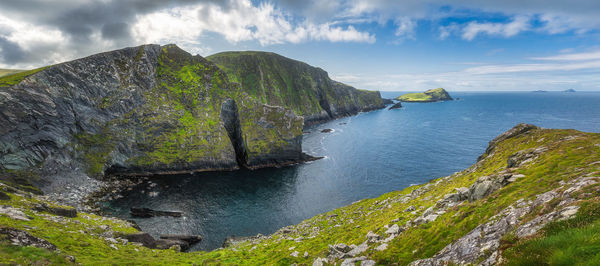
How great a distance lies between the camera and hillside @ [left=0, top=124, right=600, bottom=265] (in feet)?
30.3

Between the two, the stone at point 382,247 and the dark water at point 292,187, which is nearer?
the stone at point 382,247

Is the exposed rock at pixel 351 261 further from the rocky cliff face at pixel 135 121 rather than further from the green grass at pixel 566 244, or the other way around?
the rocky cliff face at pixel 135 121

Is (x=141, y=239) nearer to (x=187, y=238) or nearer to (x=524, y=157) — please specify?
(x=187, y=238)

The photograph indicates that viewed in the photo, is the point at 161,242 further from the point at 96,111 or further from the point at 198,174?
the point at 96,111

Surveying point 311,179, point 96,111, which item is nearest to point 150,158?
point 96,111

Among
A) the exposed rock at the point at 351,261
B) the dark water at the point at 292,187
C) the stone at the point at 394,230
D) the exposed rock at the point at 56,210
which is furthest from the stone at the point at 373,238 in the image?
the exposed rock at the point at 56,210

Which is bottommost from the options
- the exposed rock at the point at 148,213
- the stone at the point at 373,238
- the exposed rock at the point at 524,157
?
the exposed rock at the point at 148,213

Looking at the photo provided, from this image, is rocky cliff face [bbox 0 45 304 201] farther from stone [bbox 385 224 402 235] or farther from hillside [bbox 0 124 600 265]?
stone [bbox 385 224 402 235]

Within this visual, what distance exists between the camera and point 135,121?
289 feet

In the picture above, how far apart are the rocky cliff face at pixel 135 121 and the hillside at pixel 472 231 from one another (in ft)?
140

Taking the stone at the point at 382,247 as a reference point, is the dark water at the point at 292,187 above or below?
below

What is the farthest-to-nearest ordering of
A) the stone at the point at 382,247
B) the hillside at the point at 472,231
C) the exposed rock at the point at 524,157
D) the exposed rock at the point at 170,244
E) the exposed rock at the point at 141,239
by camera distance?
the exposed rock at the point at 170,244 < the exposed rock at the point at 141,239 < the exposed rock at the point at 524,157 < the stone at the point at 382,247 < the hillside at the point at 472,231

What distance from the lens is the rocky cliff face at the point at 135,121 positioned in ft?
208

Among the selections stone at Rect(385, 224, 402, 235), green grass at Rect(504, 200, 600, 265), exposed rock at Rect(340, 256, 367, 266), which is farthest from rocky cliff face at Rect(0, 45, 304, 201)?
green grass at Rect(504, 200, 600, 265)
